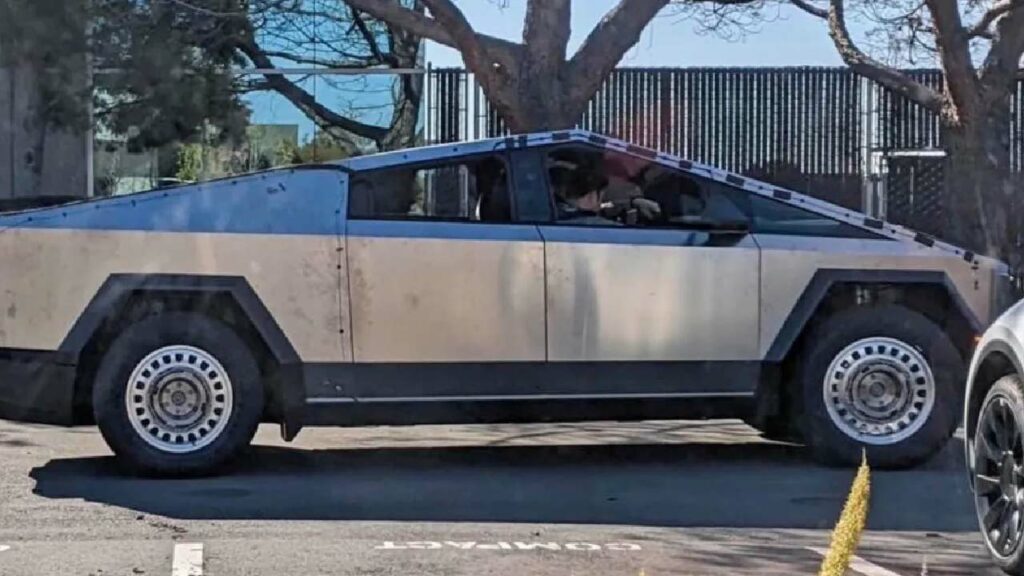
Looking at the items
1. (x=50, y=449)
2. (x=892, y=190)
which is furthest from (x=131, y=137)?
(x=892, y=190)

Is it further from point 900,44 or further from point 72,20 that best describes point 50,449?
point 900,44

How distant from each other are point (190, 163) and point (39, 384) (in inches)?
296

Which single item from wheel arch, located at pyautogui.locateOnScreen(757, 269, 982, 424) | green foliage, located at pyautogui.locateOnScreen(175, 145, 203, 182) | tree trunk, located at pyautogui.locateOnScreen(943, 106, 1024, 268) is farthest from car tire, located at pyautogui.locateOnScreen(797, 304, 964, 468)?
green foliage, located at pyautogui.locateOnScreen(175, 145, 203, 182)

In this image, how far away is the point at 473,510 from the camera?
7551 millimetres

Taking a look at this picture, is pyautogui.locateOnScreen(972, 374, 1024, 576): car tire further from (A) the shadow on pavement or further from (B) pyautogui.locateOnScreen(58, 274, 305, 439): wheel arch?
(B) pyautogui.locateOnScreen(58, 274, 305, 439): wheel arch

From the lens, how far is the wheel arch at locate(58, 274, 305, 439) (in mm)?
8203

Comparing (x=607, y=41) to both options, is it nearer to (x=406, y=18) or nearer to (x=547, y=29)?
(x=547, y=29)

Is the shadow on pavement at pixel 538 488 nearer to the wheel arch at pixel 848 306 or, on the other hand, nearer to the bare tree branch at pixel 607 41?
the wheel arch at pixel 848 306

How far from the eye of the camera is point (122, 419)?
817 cm

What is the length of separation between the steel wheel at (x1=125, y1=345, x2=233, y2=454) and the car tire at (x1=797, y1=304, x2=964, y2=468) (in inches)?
121

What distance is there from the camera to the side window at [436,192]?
8430 millimetres

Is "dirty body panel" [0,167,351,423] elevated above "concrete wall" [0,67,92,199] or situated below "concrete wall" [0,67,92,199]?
below

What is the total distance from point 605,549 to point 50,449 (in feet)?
13.9

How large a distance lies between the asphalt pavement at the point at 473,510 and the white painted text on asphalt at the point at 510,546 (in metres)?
0.01
